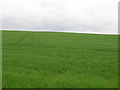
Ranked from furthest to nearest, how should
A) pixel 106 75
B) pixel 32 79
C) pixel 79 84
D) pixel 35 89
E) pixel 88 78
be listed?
pixel 106 75 → pixel 88 78 → pixel 32 79 → pixel 79 84 → pixel 35 89

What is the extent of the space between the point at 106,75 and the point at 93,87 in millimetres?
1649

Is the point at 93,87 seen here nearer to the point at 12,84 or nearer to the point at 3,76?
the point at 12,84

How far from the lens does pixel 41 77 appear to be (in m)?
5.51

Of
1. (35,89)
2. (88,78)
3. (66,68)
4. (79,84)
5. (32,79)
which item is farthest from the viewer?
(66,68)

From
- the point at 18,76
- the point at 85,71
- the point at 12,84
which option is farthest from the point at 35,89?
the point at 85,71

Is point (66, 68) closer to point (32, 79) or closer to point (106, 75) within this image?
point (106, 75)

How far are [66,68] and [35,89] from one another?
2.75 m

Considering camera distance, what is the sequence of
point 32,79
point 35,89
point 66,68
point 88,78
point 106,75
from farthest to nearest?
point 66,68 < point 106,75 < point 88,78 < point 32,79 < point 35,89

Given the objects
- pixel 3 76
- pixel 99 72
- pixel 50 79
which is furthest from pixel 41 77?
pixel 99 72

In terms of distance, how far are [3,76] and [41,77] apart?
1205 mm

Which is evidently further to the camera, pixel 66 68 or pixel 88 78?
pixel 66 68

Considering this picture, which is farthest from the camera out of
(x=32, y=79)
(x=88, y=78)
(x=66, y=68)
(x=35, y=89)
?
(x=66, y=68)

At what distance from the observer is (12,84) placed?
4785 mm

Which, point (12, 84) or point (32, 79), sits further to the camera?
point (32, 79)
